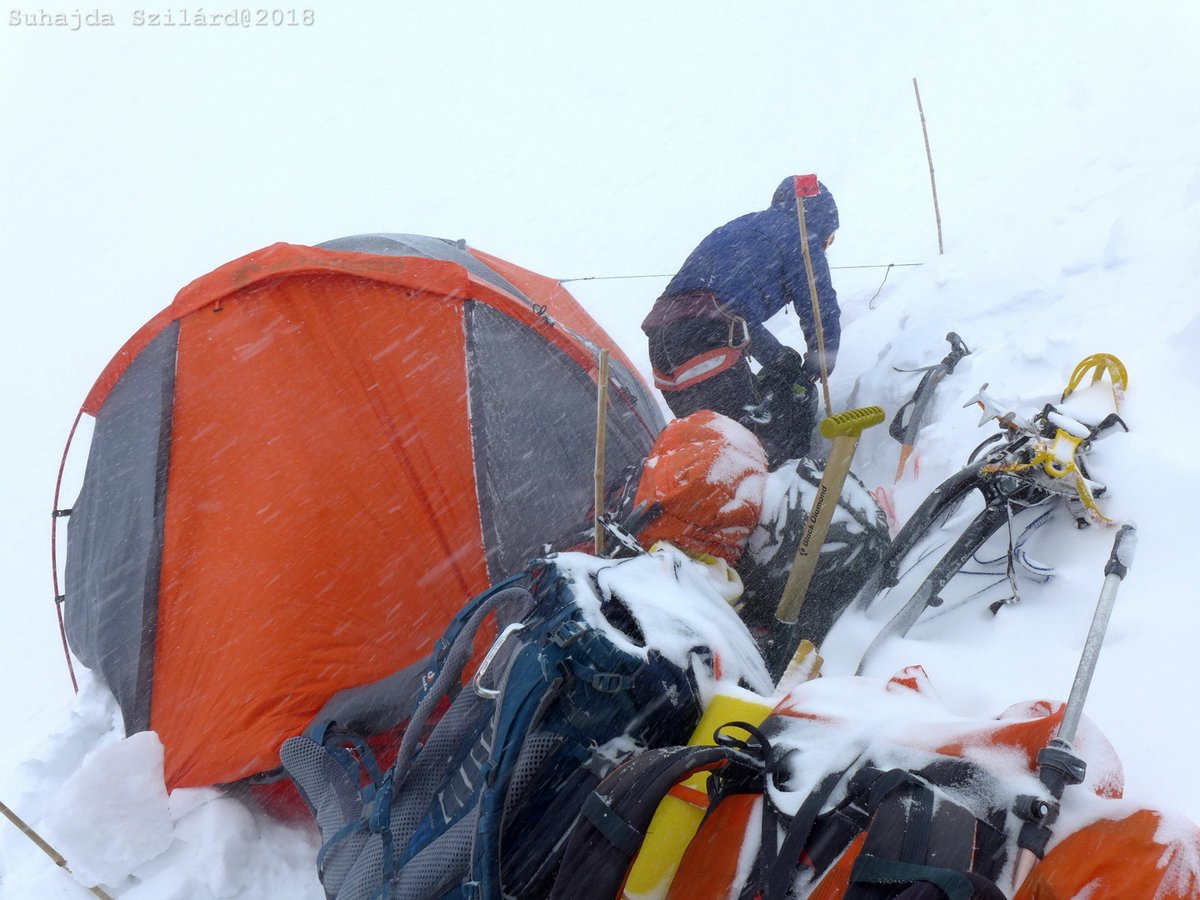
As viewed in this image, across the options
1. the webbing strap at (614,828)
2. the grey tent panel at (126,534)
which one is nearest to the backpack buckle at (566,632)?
the webbing strap at (614,828)

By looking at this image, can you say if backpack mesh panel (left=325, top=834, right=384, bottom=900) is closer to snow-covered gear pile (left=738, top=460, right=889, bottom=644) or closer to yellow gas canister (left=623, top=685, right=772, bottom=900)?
yellow gas canister (left=623, top=685, right=772, bottom=900)

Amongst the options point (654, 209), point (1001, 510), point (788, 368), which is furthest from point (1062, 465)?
point (654, 209)

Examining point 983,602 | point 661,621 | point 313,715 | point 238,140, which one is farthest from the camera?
point 238,140

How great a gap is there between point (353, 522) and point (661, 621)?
1.58 meters

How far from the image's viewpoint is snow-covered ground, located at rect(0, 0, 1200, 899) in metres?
2.48

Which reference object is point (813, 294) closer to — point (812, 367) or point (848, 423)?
point (812, 367)

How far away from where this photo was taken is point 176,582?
3287 mm

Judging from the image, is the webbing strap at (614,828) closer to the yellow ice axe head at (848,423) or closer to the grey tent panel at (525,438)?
the yellow ice axe head at (848,423)

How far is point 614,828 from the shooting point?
1.53 m

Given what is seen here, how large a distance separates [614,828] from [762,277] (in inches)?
127

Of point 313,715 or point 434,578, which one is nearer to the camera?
point 313,715

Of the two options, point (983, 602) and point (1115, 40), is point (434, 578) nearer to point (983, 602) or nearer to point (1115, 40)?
point (983, 602)

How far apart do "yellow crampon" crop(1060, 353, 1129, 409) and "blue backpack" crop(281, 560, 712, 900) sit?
1.62m

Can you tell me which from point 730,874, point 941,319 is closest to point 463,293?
point 941,319
